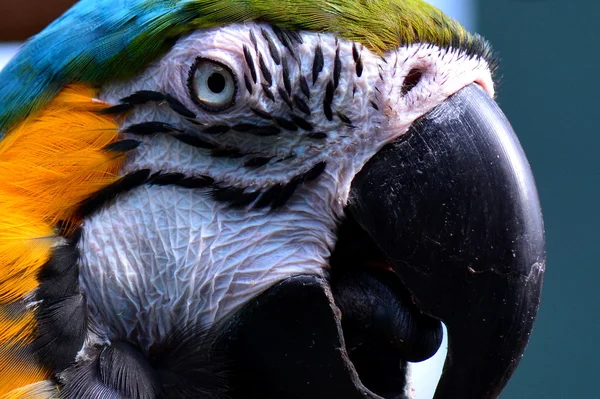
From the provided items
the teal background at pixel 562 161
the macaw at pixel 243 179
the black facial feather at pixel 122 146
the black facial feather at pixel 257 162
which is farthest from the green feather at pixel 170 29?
the teal background at pixel 562 161

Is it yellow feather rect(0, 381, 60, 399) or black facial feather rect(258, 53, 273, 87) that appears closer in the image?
yellow feather rect(0, 381, 60, 399)

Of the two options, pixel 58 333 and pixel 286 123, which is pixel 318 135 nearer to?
pixel 286 123

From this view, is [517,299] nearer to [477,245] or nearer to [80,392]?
[477,245]

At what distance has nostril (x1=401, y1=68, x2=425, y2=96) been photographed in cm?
116

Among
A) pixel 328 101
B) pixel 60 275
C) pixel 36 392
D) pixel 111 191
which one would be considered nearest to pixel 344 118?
pixel 328 101

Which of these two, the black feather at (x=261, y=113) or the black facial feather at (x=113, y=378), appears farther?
the black feather at (x=261, y=113)

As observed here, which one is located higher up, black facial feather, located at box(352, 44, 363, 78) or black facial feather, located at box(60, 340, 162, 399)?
black facial feather, located at box(352, 44, 363, 78)

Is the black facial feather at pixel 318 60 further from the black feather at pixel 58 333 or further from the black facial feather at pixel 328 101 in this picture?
the black feather at pixel 58 333

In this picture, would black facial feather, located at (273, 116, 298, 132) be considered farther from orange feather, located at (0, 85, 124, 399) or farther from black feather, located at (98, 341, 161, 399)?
black feather, located at (98, 341, 161, 399)

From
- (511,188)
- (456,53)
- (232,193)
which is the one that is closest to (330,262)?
(232,193)

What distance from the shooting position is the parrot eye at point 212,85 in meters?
1.17

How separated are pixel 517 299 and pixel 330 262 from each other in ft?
0.95

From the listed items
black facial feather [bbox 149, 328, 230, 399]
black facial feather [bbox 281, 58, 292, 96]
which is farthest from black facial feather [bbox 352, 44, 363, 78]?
black facial feather [bbox 149, 328, 230, 399]

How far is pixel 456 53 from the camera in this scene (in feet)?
3.93
